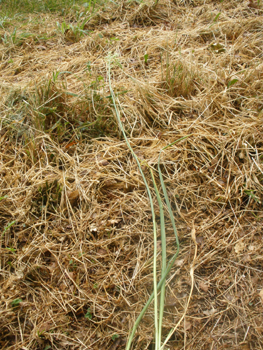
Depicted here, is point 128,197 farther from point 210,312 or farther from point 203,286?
point 210,312

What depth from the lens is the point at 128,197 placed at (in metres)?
1.82

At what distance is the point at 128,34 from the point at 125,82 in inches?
36.0

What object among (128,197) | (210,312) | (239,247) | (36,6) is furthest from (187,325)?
(36,6)

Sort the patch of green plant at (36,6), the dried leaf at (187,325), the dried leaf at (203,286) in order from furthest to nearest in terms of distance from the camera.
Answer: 1. the patch of green plant at (36,6)
2. the dried leaf at (203,286)
3. the dried leaf at (187,325)

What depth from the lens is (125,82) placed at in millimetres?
2414

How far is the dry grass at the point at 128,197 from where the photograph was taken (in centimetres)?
145

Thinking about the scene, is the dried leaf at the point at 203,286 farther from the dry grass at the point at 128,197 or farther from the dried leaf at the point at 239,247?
the dried leaf at the point at 239,247

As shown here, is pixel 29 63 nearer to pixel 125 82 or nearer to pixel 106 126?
pixel 125 82

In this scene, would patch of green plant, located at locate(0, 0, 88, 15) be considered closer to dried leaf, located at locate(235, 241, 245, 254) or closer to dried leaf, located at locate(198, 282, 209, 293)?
dried leaf, located at locate(235, 241, 245, 254)

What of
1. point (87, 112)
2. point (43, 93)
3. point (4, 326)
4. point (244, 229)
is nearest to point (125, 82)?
point (87, 112)

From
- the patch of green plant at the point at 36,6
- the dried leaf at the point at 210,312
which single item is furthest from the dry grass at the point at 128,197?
the patch of green plant at the point at 36,6

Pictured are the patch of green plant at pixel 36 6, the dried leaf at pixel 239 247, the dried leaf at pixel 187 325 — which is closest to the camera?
the dried leaf at pixel 187 325

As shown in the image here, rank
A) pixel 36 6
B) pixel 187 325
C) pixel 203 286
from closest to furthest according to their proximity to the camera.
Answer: pixel 187 325 < pixel 203 286 < pixel 36 6

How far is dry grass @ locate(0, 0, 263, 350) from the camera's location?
4.74ft
